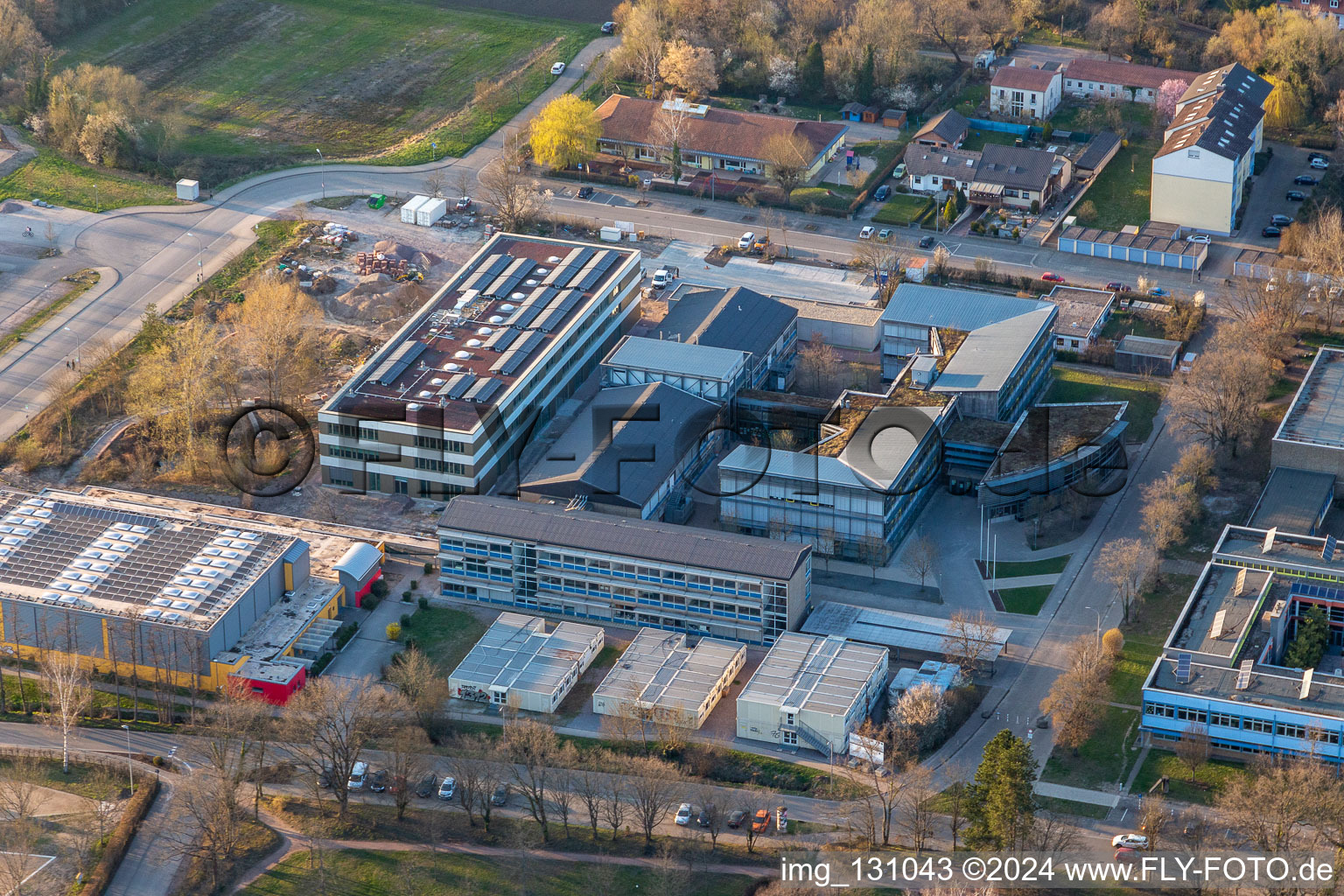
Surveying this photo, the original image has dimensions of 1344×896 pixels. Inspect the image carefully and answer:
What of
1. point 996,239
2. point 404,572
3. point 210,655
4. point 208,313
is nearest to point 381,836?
point 210,655

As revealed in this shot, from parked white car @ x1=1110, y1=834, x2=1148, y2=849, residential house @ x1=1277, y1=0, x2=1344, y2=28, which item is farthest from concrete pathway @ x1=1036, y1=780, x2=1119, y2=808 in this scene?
residential house @ x1=1277, y1=0, x2=1344, y2=28

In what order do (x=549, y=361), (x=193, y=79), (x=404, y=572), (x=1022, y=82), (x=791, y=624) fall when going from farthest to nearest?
(x=193, y=79), (x=1022, y=82), (x=549, y=361), (x=404, y=572), (x=791, y=624)

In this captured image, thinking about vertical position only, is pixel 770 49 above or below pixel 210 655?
above

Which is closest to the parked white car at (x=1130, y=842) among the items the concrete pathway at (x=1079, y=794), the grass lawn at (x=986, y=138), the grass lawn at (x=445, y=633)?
the concrete pathway at (x=1079, y=794)

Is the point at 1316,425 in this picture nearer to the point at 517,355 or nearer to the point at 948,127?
the point at 517,355

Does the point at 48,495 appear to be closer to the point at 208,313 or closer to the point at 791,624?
the point at 208,313

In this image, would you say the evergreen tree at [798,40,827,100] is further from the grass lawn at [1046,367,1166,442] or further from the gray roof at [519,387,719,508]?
the gray roof at [519,387,719,508]

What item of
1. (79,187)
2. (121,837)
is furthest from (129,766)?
(79,187)

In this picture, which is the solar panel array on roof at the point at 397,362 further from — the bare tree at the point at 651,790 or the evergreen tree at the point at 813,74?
the evergreen tree at the point at 813,74
